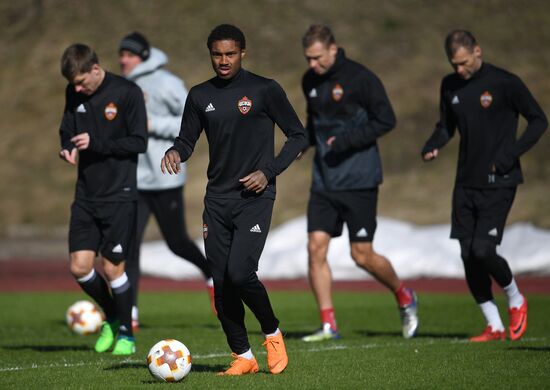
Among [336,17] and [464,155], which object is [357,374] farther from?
[336,17]

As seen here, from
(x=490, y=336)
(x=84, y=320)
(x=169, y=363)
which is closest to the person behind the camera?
(x=169, y=363)

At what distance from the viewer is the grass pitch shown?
26.7ft

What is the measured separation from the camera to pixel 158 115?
40.8 ft

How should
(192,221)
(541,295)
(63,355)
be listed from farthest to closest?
(192,221), (541,295), (63,355)

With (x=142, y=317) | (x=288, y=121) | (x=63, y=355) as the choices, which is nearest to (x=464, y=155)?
(x=288, y=121)

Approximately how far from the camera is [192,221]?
95.0 ft

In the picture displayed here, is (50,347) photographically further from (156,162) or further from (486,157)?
(486,157)

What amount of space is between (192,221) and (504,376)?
68.9 feet

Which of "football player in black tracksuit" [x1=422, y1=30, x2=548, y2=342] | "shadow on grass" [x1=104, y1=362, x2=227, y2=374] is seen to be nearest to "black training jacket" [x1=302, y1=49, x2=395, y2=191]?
"football player in black tracksuit" [x1=422, y1=30, x2=548, y2=342]

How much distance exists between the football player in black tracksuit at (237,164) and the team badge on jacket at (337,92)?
2.97 m

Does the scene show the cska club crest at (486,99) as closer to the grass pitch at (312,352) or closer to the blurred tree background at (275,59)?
the grass pitch at (312,352)

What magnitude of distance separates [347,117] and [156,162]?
2.06 meters

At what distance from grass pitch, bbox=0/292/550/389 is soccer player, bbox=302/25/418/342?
1.56 ft

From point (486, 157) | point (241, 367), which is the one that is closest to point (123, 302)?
point (241, 367)
